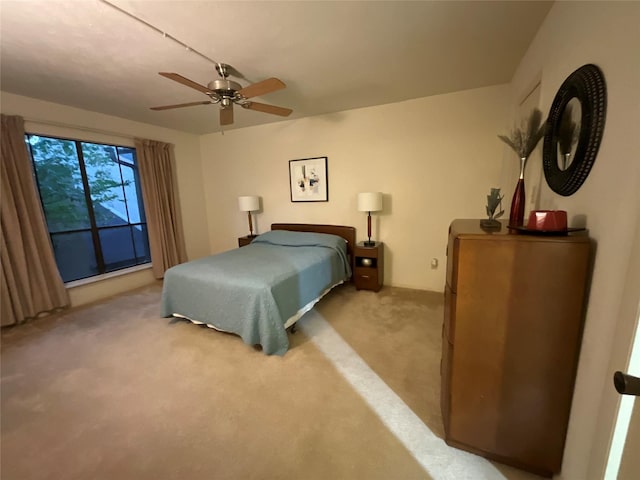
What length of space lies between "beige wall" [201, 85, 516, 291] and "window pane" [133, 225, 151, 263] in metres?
1.83

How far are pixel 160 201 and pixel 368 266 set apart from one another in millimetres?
3261

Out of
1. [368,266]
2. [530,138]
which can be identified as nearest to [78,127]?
[368,266]

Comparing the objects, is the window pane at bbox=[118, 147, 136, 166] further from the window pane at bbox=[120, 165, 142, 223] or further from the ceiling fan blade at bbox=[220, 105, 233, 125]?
the ceiling fan blade at bbox=[220, 105, 233, 125]

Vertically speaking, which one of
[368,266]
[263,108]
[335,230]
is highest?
[263,108]

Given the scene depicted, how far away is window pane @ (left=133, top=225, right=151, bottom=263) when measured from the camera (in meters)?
4.07

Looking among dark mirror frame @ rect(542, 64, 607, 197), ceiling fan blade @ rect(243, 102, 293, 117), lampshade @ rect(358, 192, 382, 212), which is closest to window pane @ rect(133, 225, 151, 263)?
ceiling fan blade @ rect(243, 102, 293, 117)

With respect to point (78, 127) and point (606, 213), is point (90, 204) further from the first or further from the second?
point (606, 213)

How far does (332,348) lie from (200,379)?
1.03 metres

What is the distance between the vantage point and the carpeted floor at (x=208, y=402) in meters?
1.28

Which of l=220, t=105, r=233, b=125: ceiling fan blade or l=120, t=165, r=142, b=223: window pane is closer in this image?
l=220, t=105, r=233, b=125: ceiling fan blade

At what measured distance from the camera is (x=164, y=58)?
6.76ft

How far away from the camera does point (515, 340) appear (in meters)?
1.12

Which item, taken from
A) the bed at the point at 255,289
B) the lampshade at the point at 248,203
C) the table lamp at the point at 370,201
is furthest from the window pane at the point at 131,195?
the table lamp at the point at 370,201

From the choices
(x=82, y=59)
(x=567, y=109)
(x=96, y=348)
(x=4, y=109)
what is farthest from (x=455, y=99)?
(x=4, y=109)
